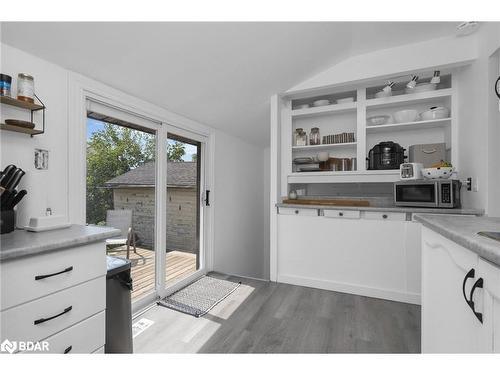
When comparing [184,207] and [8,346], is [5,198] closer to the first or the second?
[8,346]

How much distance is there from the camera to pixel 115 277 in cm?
136

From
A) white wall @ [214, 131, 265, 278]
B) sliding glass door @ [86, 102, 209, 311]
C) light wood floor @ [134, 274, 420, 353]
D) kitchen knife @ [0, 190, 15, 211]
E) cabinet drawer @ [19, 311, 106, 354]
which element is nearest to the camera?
cabinet drawer @ [19, 311, 106, 354]

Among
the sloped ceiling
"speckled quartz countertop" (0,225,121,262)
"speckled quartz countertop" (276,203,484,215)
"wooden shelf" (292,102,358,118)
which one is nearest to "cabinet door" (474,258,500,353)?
"speckled quartz countertop" (0,225,121,262)

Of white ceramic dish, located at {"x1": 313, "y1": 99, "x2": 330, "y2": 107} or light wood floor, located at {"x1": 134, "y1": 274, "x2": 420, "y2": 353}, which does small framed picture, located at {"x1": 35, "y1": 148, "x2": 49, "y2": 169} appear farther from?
white ceramic dish, located at {"x1": 313, "y1": 99, "x2": 330, "y2": 107}

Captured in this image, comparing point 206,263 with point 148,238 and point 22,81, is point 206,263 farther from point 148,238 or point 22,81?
point 22,81

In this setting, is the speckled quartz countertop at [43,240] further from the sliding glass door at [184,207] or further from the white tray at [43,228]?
the sliding glass door at [184,207]

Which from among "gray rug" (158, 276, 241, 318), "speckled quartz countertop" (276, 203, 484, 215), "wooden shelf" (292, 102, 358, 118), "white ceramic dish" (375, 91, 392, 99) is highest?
"white ceramic dish" (375, 91, 392, 99)

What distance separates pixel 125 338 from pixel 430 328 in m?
1.63

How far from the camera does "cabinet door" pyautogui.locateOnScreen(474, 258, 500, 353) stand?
0.62 meters

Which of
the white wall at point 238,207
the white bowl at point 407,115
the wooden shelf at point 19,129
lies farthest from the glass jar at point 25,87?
the white bowl at point 407,115

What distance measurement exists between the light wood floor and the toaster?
3.90 feet

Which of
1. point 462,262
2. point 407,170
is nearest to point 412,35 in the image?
point 407,170

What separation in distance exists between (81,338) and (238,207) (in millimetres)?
2876

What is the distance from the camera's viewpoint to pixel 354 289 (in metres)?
2.46
